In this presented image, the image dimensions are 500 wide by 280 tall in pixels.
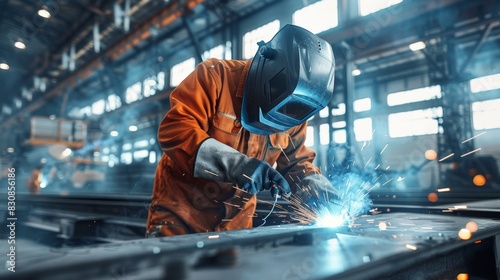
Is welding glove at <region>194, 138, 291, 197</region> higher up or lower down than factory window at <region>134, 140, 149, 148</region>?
lower down

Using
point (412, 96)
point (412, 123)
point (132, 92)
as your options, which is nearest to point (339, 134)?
point (412, 123)

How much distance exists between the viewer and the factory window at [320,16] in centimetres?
716

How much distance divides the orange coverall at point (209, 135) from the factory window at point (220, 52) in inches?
301

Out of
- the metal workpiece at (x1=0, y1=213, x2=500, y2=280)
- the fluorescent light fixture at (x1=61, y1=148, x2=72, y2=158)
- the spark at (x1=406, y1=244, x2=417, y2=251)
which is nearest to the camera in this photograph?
the metal workpiece at (x1=0, y1=213, x2=500, y2=280)

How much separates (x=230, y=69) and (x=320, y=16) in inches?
253

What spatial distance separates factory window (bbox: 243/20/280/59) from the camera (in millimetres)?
8422

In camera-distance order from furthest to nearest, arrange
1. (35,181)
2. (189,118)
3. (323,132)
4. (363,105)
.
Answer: (363,105)
(323,132)
(35,181)
(189,118)

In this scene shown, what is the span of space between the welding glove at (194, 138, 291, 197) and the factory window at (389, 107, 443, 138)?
8.82m

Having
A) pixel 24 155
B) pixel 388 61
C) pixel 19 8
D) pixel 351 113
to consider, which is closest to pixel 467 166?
pixel 351 113

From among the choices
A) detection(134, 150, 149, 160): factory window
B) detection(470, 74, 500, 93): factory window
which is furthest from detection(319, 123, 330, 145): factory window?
detection(134, 150, 149, 160): factory window

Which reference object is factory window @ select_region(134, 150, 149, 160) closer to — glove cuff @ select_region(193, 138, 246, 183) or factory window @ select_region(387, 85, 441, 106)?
factory window @ select_region(387, 85, 441, 106)

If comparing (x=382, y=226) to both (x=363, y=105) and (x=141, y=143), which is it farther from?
(x=141, y=143)

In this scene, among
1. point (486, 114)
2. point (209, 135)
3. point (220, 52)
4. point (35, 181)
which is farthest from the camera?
point (220, 52)

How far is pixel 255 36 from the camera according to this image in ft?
28.5
